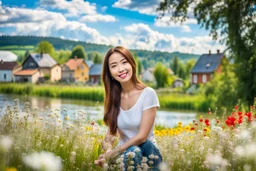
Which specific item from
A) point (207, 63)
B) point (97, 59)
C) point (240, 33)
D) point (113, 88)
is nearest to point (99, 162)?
point (113, 88)

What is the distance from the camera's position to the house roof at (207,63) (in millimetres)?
31953

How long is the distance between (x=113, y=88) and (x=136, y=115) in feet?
1.19

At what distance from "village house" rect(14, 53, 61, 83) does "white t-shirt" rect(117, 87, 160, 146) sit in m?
11.5

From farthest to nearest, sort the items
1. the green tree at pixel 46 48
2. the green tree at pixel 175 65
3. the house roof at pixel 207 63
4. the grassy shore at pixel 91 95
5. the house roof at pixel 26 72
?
the green tree at pixel 175 65 < the house roof at pixel 207 63 < the green tree at pixel 46 48 < the grassy shore at pixel 91 95 < the house roof at pixel 26 72

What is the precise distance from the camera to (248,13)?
11.9 metres

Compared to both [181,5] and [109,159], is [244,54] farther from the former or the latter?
[109,159]

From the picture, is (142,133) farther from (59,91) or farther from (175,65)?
(175,65)

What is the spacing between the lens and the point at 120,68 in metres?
3.53

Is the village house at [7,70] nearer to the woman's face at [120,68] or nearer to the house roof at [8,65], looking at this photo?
the house roof at [8,65]

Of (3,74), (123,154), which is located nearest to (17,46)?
(3,74)

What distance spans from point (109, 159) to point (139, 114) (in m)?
0.45

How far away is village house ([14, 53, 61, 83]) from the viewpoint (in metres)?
15.5

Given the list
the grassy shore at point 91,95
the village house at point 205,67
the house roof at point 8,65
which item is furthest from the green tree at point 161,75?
the house roof at point 8,65

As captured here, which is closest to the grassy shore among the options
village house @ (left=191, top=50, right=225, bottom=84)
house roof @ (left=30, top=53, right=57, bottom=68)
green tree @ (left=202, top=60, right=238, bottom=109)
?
house roof @ (left=30, top=53, right=57, bottom=68)
